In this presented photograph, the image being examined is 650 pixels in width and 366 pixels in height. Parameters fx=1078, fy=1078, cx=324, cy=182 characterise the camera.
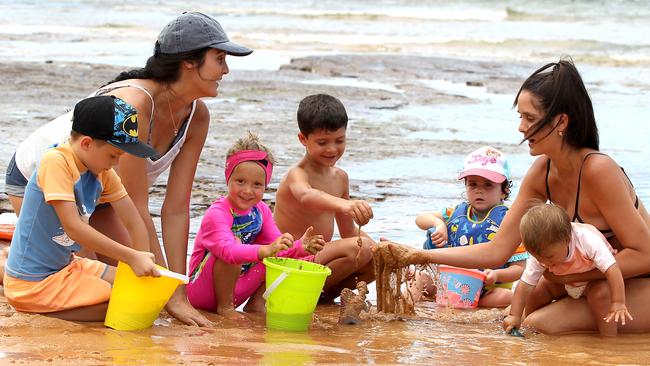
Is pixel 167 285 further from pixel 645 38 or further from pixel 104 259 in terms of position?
pixel 645 38

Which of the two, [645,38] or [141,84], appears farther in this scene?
[645,38]

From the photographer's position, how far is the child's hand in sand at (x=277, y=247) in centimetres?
441

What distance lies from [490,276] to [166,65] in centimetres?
193

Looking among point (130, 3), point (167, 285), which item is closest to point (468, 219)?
point (167, 285)

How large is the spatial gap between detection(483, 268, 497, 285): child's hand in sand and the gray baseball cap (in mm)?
1714

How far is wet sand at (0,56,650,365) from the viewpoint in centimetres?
389

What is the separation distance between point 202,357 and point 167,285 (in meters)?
0.52

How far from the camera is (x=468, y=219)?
567 centimetres

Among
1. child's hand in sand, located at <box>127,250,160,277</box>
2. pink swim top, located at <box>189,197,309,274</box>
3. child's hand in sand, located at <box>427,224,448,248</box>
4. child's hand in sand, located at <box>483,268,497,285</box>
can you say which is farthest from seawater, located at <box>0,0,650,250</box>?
child's hand in sand, located at <box>127,250,160,277</box>

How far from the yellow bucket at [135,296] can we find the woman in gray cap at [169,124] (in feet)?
0.84

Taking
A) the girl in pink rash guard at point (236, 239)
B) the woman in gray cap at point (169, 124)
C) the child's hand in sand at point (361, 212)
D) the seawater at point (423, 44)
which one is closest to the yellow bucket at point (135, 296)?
the woman in gray cap at point (169, 124)

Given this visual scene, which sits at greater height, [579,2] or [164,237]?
[579,2]

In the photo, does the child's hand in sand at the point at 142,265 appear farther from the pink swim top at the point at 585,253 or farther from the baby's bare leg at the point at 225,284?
the pink swim top at the point at 585,253

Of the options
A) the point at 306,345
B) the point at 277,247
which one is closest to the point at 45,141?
the point at 277,247
